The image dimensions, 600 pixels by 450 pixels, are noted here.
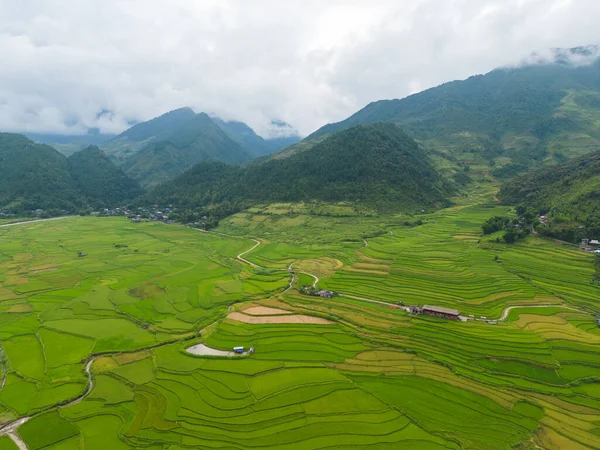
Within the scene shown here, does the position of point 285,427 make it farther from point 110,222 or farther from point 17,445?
point 110,222

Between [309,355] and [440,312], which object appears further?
[440,312]

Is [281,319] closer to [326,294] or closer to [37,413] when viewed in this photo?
[326,294]

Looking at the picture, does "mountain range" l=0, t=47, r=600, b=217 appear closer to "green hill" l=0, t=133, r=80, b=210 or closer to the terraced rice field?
"green hill" l=0, t=133, r=80, b=210

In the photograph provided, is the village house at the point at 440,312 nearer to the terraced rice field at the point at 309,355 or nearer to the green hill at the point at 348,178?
the terraced rice field at the point at 309,355

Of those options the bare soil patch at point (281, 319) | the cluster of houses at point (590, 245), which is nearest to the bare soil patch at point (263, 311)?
the bare soil patch at point (281, 319)

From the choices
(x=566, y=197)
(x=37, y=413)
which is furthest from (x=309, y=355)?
(x=566, y=197)
